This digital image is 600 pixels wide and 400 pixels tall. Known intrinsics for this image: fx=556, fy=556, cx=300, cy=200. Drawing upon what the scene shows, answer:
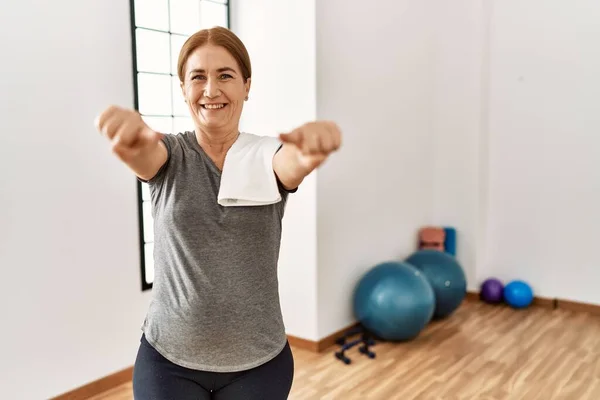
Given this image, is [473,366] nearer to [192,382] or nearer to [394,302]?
[394,302]

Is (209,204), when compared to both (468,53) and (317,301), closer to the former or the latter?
(317,301)

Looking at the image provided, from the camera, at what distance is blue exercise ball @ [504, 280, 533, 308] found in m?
4.23

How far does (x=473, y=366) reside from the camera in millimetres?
3150

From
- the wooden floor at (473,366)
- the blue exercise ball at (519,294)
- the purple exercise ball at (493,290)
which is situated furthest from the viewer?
the purple exercise ball at (493,290)

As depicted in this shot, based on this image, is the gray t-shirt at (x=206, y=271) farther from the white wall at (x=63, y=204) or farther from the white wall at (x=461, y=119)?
the white wall at (x=461, y=119)

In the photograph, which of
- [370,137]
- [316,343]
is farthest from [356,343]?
[370,137]

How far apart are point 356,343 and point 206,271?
8.29 feet

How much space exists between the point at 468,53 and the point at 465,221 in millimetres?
1331

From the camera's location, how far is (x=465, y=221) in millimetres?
4496

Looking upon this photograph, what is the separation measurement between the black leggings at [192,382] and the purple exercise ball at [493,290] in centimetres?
352

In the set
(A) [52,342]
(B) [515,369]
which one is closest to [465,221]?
(B) [515,369]

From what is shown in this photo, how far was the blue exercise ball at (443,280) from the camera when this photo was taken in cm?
380

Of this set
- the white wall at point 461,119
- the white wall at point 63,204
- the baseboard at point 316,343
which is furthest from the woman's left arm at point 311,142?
the white wall at point 461,119

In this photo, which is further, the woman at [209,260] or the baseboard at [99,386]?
the baseboard at [99,386]
